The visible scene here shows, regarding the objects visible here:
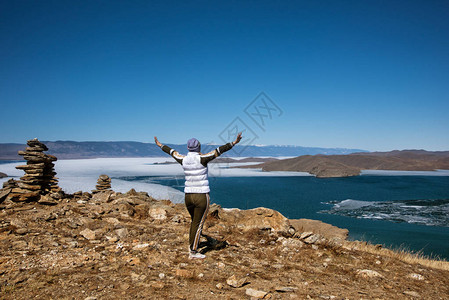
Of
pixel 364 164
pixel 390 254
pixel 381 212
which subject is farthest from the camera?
pixel 364 164

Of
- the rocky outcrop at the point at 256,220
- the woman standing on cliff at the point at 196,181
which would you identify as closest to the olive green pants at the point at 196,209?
the woman standing on cliff at the point at 196,181

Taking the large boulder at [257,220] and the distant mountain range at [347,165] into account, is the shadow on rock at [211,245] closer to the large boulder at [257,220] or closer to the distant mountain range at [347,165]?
the large boulder at [257,220]

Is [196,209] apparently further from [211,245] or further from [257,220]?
[257,220]

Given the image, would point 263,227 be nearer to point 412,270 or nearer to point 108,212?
point 412,270

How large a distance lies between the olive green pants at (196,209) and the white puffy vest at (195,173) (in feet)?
0.41

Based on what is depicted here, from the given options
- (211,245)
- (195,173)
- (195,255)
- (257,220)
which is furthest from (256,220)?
(195,173)

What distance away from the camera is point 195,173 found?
5555 mm

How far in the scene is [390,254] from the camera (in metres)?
7.41

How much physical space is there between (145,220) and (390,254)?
7.25 metres

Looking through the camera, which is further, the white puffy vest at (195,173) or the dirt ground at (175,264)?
the white puffy vest at (195,173)

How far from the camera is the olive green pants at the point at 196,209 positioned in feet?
18.4

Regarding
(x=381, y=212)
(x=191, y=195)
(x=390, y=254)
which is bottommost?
(x=381, y=212)

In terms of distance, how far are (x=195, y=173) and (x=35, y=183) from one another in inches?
330

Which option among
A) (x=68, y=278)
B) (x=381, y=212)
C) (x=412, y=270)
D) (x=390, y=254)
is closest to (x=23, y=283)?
(x=68, y=278)
